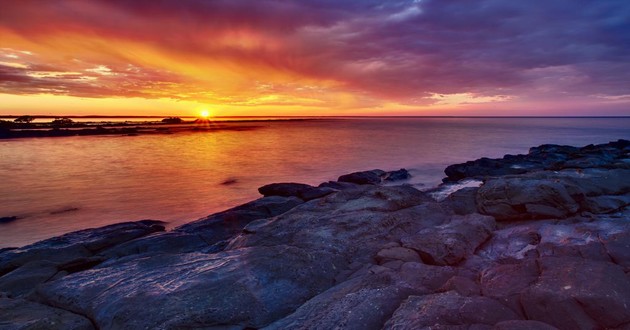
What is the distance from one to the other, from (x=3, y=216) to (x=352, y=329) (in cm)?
2045

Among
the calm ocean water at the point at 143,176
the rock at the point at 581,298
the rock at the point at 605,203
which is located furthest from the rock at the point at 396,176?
the rock at the point at 581,298

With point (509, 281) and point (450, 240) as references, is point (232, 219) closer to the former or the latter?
point (450, 240)

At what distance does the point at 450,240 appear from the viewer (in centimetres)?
862

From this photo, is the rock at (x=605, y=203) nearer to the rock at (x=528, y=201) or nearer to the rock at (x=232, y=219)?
the rock at (x=528, y=201)

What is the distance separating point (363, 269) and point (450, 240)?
2498 millimetres

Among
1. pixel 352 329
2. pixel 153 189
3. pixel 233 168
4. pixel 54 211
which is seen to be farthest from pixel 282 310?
pixel 233 168

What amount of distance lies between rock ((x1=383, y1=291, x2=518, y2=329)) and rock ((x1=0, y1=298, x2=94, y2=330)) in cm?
523

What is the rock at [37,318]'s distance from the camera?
5.79 meters

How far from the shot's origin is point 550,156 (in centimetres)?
2888

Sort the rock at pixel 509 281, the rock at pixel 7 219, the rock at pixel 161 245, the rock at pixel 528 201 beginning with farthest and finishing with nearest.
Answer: the rock at pixel 7 219 < the rock at pixel 528 201 < the rock at pixel 161 245 < the rock at pixel 509 281

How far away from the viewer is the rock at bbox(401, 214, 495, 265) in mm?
8211

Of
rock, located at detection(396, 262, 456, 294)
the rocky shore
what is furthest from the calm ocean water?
rock, located at detection(396, 262, 456, 294)

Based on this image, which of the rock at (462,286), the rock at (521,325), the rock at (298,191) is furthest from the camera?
the rock at (298,191)

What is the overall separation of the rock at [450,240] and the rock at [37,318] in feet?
22.8
